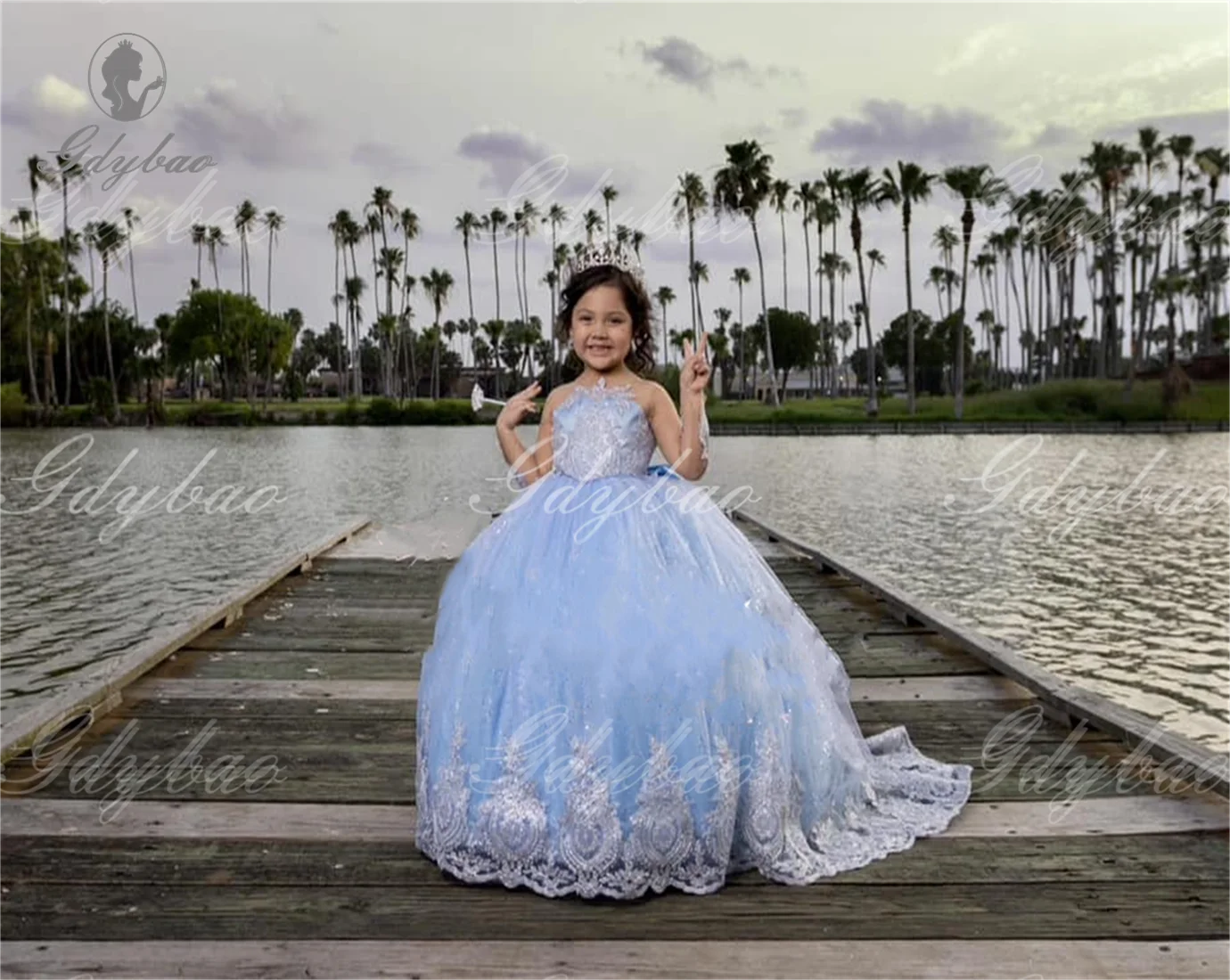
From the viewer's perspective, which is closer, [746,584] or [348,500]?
[746,584]

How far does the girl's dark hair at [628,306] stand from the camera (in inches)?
167

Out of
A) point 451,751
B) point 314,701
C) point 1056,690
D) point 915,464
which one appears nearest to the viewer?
point 451,751

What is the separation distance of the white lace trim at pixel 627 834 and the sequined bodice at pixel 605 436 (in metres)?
1.10

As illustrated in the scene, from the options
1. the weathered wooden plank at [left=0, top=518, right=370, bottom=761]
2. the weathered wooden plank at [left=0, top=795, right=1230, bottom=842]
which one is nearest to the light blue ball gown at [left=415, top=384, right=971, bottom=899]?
the weathered wooden plank at [left=0, top=795, right=1230, bottom=842]

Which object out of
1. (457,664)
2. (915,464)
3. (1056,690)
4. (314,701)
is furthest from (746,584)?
(915,464)

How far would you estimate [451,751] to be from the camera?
12.2 feet

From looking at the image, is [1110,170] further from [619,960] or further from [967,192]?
[619,960]

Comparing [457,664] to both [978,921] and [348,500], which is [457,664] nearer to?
[978,921]

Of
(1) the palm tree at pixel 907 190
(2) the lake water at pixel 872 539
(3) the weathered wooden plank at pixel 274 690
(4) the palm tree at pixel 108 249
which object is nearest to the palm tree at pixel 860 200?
(1) the palm tree at pixel 907 190

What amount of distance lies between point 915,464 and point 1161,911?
3469cm

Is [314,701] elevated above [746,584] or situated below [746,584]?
below

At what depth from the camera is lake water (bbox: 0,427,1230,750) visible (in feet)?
34.9

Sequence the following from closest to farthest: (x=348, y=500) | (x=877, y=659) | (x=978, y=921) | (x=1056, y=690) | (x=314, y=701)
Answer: (x=978, y=921), (x=1056, y=690), (x=314, y=701), (x=877, y=659), (x=348, y=500)

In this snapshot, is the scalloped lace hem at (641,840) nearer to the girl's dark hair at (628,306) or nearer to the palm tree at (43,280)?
the girl's dark hair at (628,306)
